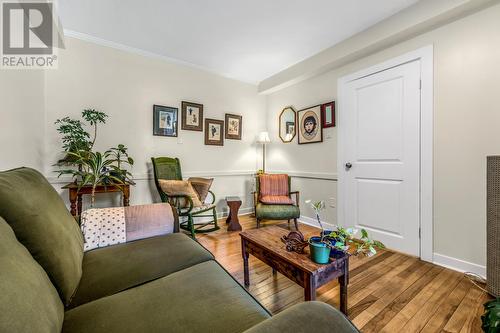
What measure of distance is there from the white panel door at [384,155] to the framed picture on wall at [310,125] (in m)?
0.39

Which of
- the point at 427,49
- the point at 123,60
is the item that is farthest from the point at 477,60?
the point at 123,60

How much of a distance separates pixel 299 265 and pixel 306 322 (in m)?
0.64

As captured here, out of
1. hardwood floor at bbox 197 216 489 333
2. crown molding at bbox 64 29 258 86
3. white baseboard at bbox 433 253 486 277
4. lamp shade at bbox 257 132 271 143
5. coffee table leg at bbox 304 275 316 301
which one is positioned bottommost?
hardwood floor at bbox 197 216 489 333

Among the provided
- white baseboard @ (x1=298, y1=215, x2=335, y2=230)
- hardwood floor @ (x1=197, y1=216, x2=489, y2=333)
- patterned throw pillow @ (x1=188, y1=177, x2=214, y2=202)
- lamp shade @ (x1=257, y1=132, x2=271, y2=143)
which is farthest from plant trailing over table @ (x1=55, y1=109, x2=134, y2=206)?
white baseboard @ (x1=298, y1=215, x2=335, y2=230)

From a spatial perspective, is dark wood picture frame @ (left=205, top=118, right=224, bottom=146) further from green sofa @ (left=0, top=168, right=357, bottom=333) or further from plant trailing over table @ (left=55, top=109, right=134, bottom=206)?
green sofa @ (left=0, top=168, right=357, bottom=333)

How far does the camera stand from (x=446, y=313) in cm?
131

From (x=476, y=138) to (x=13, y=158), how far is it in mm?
3800

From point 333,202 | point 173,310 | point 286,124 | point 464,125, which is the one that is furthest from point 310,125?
point 173,310

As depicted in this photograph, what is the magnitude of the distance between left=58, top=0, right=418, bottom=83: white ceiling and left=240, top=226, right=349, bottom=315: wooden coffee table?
2.09 m

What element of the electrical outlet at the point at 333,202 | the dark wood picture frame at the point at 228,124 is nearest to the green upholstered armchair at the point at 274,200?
the electrical outlet at the point at 333,202

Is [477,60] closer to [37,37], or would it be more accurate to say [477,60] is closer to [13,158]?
[13,158]

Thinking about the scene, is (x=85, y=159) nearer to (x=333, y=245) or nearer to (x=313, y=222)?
(x=333, y=245)

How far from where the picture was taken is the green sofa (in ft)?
1.63

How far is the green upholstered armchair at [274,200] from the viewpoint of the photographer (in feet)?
8.96
